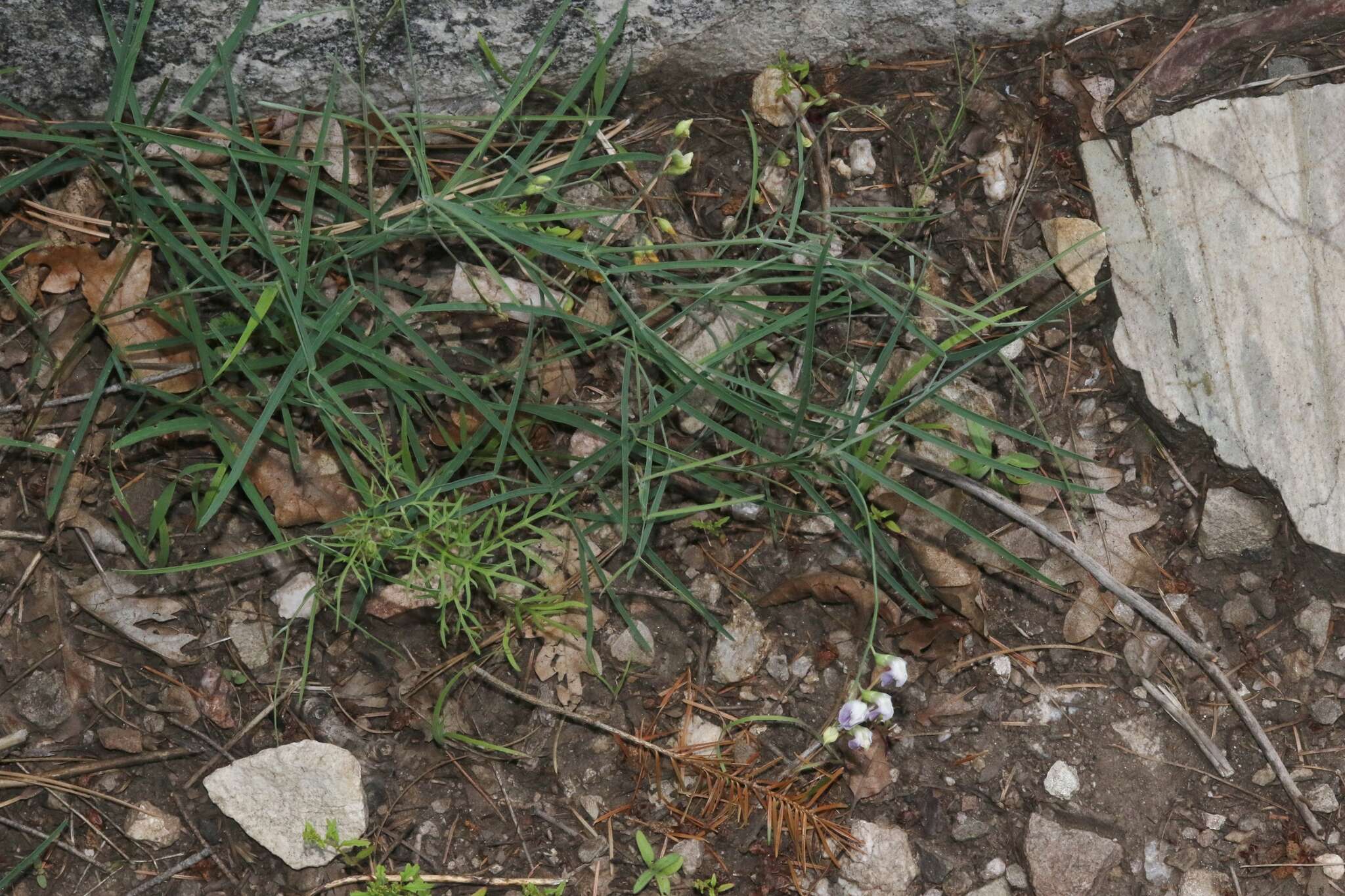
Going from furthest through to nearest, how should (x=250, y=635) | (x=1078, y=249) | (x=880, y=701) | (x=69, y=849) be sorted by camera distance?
(x=1078, y=249) → (x=250, y=635) → (x=69, y=849) → (x=880, y=701)

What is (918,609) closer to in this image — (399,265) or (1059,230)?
(1059,230)

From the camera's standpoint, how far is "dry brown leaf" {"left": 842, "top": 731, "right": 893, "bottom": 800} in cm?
226

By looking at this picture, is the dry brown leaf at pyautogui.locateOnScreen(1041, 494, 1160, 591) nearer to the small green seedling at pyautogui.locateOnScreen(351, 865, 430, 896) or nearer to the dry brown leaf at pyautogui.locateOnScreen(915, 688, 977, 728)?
the dry brown leaf at pyautogui.locateOnScreen(915, 688, 977, 728)

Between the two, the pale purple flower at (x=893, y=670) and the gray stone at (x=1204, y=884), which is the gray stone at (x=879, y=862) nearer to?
the pale purple flower at (x=893, y=670)

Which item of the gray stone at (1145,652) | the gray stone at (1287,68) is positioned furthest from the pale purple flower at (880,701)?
the gray stone at (1287,68)

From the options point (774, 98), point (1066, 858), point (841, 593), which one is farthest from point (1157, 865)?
point (774, 98)

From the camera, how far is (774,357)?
2.36m

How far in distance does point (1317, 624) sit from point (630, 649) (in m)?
1.53

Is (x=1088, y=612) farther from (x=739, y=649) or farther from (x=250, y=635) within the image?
(x=250, y=635)

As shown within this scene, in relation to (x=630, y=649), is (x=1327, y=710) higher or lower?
lower

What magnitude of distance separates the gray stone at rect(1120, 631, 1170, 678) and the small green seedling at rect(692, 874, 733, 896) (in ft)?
3.32

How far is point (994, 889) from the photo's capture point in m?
2.23

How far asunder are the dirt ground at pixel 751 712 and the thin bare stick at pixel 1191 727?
0.07ft

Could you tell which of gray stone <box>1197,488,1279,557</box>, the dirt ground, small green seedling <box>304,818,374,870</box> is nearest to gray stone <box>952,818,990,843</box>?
the dirt ground
